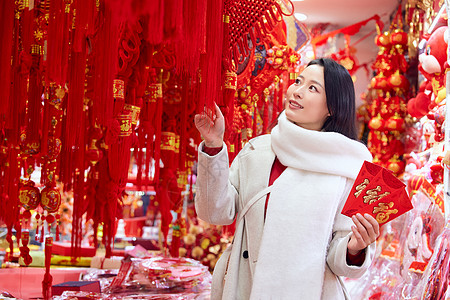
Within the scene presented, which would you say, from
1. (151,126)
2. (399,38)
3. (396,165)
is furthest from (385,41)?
(151,126)

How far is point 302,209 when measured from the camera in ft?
3.94

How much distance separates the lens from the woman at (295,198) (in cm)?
117

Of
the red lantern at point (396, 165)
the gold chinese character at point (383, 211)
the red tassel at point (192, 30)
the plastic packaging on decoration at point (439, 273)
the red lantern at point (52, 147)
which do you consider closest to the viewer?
the red tassel at point (192, 30)

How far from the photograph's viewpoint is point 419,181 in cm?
260

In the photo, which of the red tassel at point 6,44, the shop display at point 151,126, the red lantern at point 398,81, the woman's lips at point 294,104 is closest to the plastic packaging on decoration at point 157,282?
the shop display at point 151,126

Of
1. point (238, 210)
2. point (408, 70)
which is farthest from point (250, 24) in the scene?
point (408, 70)

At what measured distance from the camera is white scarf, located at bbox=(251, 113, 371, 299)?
1.16 m

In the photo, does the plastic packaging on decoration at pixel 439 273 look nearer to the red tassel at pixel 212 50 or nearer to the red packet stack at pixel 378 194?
the red packet stack at pixel 378 194

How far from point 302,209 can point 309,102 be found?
25 cm

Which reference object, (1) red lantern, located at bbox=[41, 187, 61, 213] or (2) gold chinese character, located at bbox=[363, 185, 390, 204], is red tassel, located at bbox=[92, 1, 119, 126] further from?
(1) red lantern, located at bbox=[41, 187, 61, 213]

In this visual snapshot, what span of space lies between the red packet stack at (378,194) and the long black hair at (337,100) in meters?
0.24

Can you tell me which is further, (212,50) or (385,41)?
(385,41)

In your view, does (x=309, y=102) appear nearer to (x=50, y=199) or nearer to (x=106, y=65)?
(x=106, y=65)

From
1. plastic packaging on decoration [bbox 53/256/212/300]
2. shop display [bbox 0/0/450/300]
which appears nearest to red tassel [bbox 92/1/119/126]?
shop display [bbox 0/0/450/300]
